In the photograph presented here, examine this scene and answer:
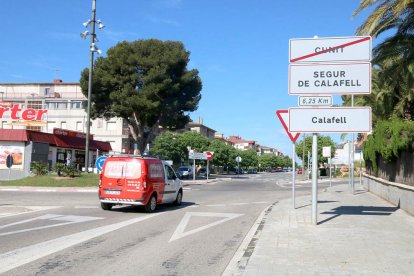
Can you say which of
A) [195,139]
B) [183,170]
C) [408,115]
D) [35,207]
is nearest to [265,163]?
[195,139]

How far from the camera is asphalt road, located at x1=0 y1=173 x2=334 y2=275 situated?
673cm

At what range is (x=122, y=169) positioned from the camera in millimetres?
14852

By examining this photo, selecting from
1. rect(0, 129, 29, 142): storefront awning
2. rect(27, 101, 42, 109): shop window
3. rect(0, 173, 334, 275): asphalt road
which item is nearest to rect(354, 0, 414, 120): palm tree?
rect(0, 173, 334, 275): asphalt road

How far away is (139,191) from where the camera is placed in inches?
567

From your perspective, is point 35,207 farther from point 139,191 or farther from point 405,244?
point 405,244

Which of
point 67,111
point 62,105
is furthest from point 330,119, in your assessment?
point 62,105

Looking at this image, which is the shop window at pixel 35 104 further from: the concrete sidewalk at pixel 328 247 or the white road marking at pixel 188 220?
the concrete sidewalk at pixel 328 247

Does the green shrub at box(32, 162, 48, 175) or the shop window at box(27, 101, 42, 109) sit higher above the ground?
the shop window at box(27, 101, 42, 109)

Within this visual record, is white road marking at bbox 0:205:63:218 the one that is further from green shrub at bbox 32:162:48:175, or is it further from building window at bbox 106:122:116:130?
building window at bbox 106:122:116:130

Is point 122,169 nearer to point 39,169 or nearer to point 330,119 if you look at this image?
point 330,119

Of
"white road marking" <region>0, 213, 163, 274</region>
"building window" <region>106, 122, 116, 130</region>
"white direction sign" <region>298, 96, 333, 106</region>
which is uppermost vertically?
"building window" <region>106, 122, 116, 130</region>

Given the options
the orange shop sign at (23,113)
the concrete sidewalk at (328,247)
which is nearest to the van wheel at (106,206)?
the concrete sidewalk at (328,247)

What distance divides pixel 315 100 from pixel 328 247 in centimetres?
434

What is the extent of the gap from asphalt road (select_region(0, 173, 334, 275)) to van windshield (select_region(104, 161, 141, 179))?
1212mm
